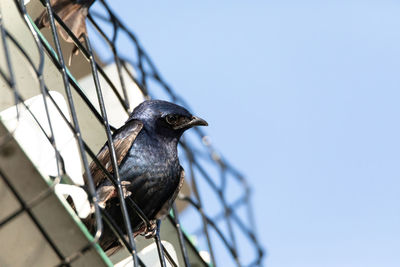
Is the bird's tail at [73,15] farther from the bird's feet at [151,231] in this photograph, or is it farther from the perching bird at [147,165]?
the bird's feet at [151,231]

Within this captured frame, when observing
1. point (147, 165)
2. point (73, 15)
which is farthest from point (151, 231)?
point (73, 15)

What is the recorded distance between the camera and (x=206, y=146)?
25.4ft

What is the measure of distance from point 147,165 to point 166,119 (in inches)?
14.5

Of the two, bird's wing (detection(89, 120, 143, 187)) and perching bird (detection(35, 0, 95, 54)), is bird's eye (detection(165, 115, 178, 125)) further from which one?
perching bird (detection(35, 0, 95, 54))

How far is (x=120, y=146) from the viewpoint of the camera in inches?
241

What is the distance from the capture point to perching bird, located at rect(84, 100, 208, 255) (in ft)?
19.6

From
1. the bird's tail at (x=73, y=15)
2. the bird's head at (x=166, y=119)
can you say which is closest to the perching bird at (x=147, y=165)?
the bird's head at (x=166, y=119)

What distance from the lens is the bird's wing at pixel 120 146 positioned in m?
5.91

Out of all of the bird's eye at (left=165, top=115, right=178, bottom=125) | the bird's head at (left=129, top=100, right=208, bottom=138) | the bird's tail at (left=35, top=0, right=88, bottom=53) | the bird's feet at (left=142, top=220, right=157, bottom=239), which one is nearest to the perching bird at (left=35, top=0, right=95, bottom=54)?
the bird's tail at (left=35, top=0, right=88, bottom=53)

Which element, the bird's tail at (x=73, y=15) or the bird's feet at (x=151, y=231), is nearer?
the bird's feet at (x=151, y=231)

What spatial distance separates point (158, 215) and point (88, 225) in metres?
0.56

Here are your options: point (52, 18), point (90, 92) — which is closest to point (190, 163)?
point (90, 92)

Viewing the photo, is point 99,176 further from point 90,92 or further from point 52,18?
point 90,92

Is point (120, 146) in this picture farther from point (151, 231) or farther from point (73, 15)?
point (73, 15)
